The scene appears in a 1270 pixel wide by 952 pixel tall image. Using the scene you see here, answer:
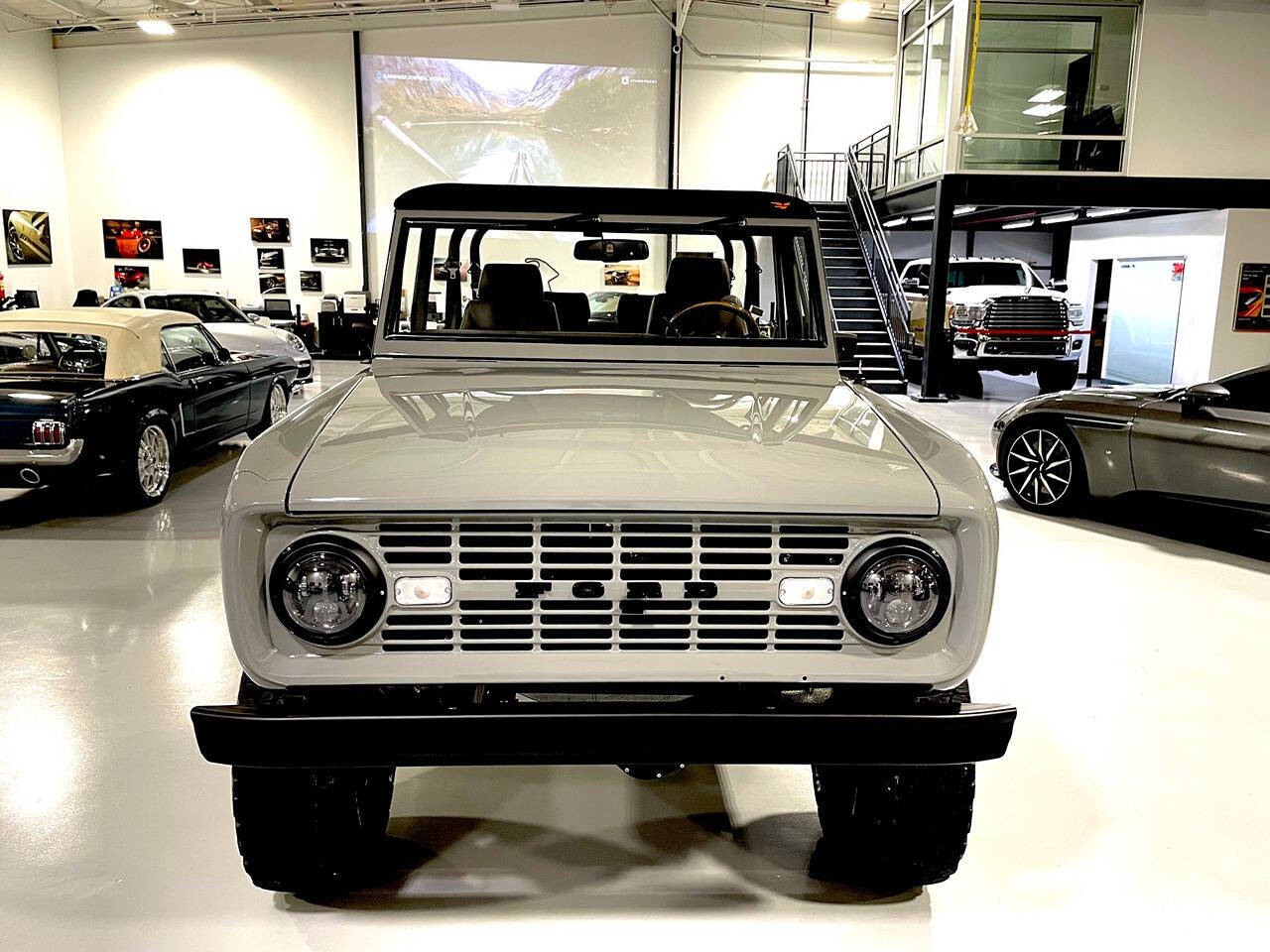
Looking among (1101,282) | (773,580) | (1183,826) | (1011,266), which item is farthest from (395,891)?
(1101,282)

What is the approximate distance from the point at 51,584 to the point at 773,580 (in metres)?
4.75

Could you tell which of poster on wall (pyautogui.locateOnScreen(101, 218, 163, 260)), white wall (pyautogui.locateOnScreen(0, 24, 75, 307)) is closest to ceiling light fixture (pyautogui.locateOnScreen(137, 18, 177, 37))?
white wall (pyautogui.locateOnScreen(0, 24, 75, 307))

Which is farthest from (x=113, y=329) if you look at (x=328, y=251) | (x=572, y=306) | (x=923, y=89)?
(x=328, y=251)

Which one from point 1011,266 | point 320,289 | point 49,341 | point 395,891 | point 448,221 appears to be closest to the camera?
point 395,891

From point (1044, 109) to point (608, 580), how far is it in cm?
1483

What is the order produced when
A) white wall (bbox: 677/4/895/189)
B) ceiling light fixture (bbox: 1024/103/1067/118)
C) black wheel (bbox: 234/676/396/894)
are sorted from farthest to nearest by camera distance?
white wall (bbox: 677/4/895/189), ceiling light fixture (bbox: 1024/103/1067/118), black wheel (bbox: 234/676/396/894)

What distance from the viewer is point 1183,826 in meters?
2.95

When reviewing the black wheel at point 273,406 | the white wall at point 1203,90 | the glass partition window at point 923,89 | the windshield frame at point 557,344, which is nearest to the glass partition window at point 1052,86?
the white wall at point 1203,90

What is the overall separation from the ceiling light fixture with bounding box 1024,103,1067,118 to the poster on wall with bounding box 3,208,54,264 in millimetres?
18948

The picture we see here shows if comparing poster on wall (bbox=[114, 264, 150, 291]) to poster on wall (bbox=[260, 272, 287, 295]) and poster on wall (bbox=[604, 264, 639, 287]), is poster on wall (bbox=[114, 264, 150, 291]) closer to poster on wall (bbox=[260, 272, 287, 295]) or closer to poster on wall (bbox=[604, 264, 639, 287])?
poster on wall (bbox=[260, 272, 287, 295])

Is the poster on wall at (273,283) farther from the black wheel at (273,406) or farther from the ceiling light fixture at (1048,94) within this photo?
the ceiling light fixture at (1048,94)

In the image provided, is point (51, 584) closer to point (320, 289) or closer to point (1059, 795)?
point (1059, 795)

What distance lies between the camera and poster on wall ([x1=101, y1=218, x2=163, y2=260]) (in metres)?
21.2

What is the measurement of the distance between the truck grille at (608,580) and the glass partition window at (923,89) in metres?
13.3
